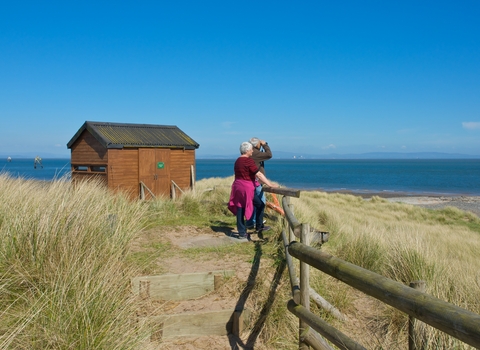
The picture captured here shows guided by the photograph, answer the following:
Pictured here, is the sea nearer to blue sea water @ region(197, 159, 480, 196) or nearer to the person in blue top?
blue sea water @ region(197, 159, 480, 196)

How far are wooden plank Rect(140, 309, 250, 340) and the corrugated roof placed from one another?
10.7 m

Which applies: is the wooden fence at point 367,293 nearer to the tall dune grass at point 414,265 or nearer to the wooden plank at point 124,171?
the tall dune grass at point 414,265

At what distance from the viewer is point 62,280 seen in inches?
160

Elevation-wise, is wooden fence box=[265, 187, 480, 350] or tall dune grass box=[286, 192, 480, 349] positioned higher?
wooden fence box=[265, 187, 480, 350]

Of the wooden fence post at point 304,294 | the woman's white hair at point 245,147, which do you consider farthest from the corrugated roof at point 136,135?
the wooden fence post at point 304,294

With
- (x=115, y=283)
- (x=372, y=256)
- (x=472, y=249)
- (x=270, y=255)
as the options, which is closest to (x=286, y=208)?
(x=270, y=255)

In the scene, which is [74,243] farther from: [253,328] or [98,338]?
[253,328]

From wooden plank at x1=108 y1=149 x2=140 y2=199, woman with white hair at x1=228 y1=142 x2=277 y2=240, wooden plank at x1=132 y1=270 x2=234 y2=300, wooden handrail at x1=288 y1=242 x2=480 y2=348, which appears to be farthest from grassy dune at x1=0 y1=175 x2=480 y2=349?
wooden plank at x1=108 y1=149 x2=140 y2=199

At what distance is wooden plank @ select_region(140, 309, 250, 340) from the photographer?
4965 mm

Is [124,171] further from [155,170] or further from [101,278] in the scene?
[101,278]

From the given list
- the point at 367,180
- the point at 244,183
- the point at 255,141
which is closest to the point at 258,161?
the point at 255,141

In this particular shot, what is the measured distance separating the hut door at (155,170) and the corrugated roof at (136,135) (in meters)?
0.30

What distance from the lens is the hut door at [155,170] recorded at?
15.8 metres

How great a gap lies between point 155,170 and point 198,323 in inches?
453
